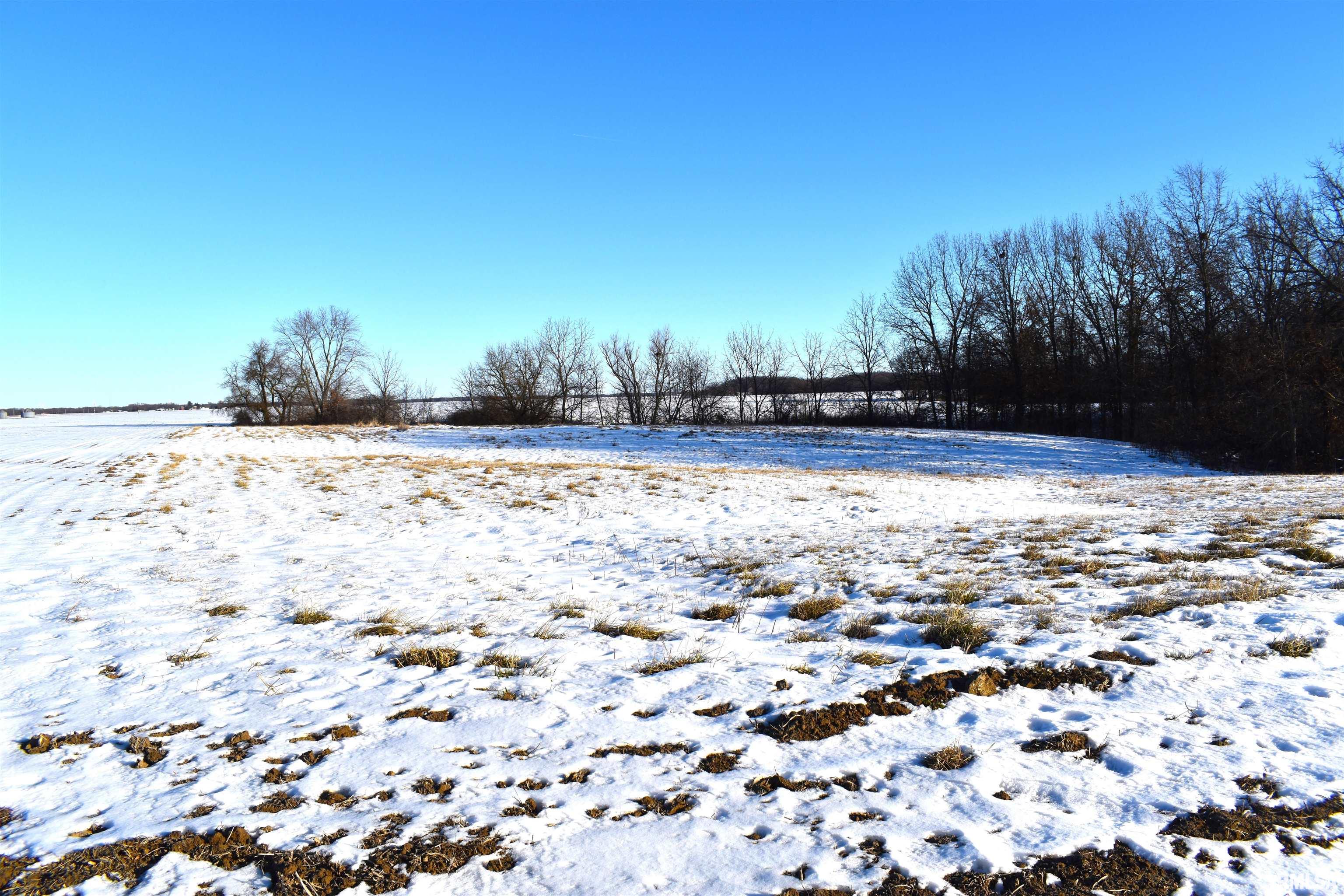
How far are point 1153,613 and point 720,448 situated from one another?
22.6 meters

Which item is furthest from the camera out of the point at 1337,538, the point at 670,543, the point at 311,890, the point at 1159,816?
the point at 670,543

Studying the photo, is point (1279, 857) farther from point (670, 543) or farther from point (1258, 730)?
point (670, 543)

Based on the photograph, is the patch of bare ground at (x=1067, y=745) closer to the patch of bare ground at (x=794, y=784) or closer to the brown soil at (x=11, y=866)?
the patch of bare ground at (x=794, y=784)

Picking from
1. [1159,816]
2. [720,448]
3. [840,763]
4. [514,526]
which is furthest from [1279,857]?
[720,448]

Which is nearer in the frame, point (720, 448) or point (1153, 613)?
point (1153, 613)

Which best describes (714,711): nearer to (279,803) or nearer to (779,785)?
(779,785)

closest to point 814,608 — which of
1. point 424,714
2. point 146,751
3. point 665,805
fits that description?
point 665,805

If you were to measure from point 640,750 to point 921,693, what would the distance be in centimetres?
170

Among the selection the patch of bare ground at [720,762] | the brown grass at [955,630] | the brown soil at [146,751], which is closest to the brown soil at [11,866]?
the brown soil at [146,751]

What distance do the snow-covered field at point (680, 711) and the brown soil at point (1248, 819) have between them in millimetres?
15

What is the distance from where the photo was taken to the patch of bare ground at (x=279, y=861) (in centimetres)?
Answer: 240

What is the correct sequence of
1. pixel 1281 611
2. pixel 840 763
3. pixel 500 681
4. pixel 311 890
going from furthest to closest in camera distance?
pixel 1281 611 → pixel 500 681 → pixel 840 763 → pixel 311 890

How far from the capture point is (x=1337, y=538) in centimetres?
691

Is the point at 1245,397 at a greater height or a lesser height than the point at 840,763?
greater
